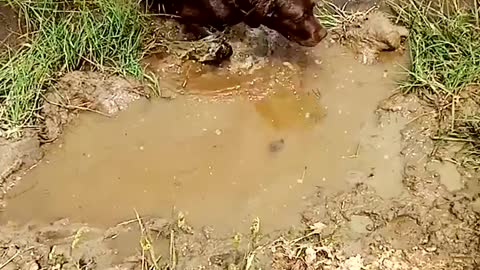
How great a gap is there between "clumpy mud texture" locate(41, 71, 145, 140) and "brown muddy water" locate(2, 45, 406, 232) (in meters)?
0.05

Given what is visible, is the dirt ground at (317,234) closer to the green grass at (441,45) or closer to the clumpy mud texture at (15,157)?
the clumpy mud texture at (15,157)

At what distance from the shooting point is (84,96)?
3734 millimetres

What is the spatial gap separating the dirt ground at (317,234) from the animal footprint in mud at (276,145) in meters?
0.28

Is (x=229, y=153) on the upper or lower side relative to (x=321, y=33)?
lower

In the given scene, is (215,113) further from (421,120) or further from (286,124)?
(421,120)

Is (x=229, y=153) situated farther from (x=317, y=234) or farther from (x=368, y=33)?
(x=368, y=33)

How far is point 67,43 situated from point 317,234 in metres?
1.41

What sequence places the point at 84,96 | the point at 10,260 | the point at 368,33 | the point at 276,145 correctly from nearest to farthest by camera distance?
the point at 10,260, the point at 276,145, the point at 84,96, the point at 368,33

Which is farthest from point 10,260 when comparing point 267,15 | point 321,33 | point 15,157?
point 321,33

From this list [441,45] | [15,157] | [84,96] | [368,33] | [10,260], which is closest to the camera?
[10,260]

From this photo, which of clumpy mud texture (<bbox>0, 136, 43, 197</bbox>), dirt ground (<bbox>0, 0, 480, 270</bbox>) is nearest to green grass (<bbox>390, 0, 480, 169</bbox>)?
dirt ground (<bbox>0, 0, 480, 270</bbox>)

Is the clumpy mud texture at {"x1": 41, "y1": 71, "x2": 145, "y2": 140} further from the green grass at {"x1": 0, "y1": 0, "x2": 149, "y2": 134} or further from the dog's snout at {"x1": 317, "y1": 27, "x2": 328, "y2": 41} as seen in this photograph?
the dog's snout at {"x1": 317, "y1": 27, "x2": 328, "y2": 41}

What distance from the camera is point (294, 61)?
12.9ft

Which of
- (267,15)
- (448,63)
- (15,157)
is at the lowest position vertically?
(448,63)
